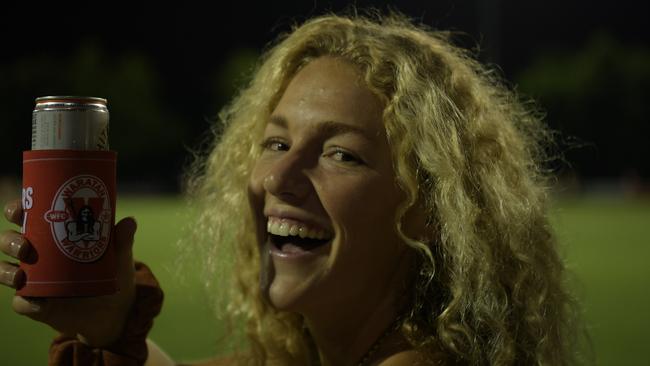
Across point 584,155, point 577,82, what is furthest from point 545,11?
point 584,155

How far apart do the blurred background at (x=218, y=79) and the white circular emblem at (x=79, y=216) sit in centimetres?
1052

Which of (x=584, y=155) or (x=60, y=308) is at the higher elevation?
(x=584, y=155)

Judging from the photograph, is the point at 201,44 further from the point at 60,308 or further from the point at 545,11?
the point at 60,308

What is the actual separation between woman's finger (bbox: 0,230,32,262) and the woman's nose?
1.85 ft

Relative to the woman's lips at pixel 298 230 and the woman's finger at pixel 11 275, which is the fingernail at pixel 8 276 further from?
the woman's lips at pixel 298 230

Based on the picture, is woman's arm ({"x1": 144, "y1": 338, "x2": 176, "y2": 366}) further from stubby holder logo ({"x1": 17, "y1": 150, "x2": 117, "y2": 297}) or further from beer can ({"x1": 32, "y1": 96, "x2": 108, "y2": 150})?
beer can ({"x1": 32, "y1": 96, "x2": 108, "y2": 150})

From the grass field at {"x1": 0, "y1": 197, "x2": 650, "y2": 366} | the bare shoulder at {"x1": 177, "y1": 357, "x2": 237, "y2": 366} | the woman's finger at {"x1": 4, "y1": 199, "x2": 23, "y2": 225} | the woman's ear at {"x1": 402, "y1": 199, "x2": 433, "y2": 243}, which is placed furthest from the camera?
the grass field at {"x1": 0, "y1": 197, "x2": 650, "y2": 366}

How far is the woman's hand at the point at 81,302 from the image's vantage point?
1685mm

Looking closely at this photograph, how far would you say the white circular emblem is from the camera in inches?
64.2

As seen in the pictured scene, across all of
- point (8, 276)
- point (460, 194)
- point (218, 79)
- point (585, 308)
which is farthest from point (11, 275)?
point (218, 79)

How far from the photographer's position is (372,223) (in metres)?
1.97

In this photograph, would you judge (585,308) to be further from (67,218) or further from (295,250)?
(67,218)

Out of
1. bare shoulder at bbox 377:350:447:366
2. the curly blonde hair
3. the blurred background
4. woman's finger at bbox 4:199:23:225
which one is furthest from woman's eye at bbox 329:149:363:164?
the blurred background

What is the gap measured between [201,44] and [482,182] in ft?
161
